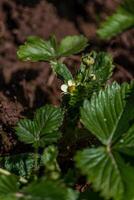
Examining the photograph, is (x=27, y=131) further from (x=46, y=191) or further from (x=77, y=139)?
(x=46, y=191)

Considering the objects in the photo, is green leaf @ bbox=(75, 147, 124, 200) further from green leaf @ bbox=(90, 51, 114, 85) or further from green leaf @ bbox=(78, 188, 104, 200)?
green leaf @ bbox=(90, 51, 114, 85)

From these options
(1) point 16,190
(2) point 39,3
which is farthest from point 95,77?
(2) point 39,3

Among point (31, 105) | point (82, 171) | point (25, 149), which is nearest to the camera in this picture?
point (82, 171)

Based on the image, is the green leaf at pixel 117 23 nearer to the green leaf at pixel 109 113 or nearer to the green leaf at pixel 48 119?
the green leaf at pixel 109 113

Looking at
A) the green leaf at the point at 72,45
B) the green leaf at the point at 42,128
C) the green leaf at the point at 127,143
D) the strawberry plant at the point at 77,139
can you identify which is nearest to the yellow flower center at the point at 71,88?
the strawberry plant at the point at 77,139

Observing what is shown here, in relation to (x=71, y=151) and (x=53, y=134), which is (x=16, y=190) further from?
(x=71, y=151)

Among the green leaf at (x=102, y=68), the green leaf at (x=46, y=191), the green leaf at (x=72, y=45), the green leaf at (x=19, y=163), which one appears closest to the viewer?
the green leaf at (x=46, y=191)
